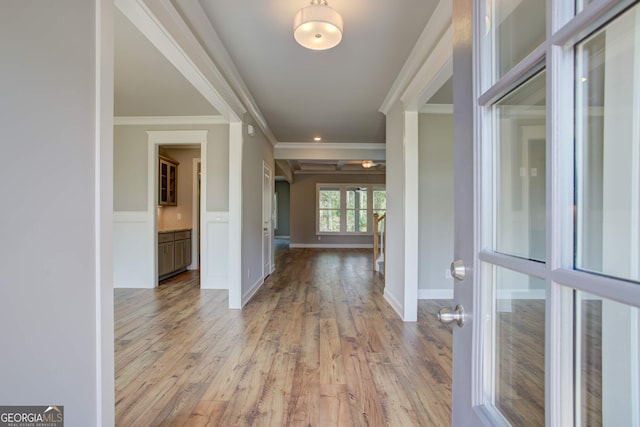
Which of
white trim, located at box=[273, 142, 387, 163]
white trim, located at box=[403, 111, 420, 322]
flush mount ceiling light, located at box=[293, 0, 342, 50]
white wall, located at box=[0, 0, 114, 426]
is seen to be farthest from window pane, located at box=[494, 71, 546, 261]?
white trim, located at box=[273, 142, 387, 163]

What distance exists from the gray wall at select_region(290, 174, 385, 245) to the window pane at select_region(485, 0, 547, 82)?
993 centimetres

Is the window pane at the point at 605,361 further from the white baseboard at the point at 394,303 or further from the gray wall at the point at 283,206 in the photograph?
the gray wall at the point at 283,206

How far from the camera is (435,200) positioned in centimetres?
412

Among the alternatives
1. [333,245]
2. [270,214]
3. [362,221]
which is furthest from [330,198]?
[270,214]

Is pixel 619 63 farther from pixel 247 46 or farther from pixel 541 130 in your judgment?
pixel 247 46

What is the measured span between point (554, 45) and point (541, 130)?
14cm

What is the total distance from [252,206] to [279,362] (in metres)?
2.55

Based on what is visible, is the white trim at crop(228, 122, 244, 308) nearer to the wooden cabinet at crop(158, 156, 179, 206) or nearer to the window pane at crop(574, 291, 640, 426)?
the wooden cabinet at crop(158, 156, 179, 206)

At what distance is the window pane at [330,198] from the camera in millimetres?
10672

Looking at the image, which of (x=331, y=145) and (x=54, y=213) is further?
(x=331, y=145)

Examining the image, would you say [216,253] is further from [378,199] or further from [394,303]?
[378,199]

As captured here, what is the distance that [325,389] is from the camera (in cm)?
199

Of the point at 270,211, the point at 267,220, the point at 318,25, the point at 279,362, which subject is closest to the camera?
the point at 318,25

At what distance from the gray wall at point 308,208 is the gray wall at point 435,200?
643 cm
